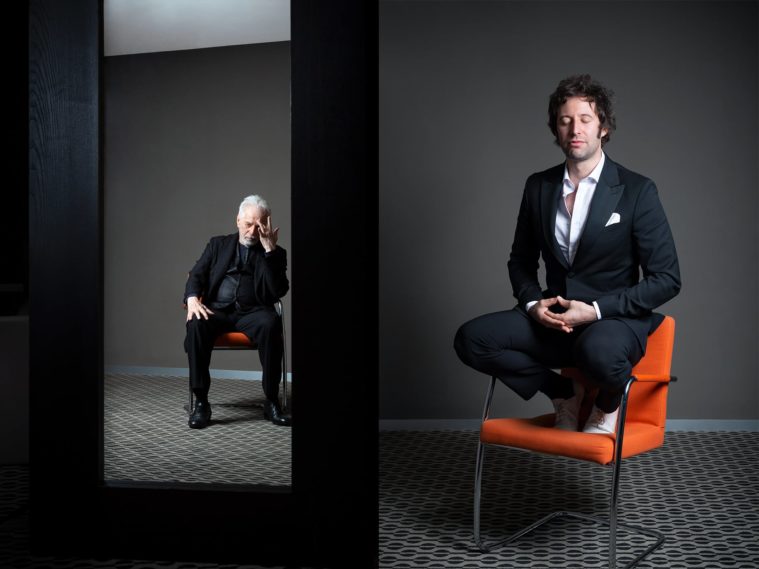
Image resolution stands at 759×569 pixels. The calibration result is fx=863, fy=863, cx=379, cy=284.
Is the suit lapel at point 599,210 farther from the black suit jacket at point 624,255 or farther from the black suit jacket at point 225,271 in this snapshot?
the black suit jacket at point 225,271

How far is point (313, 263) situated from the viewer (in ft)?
9.00

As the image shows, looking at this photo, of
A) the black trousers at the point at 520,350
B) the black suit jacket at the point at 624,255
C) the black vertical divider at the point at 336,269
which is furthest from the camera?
the black trousers at the point at 520,350

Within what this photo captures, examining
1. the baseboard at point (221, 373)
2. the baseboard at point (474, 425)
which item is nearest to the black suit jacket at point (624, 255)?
the baseboard at point (221, 373)

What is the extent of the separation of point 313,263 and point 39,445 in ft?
3.63

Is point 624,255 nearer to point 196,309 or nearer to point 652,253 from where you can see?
point 652,253

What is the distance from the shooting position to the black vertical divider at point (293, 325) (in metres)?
2.72

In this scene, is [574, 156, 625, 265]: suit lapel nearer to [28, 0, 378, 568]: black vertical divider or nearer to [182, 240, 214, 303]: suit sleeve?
[28, 0, 378, 568]: black vertical divider

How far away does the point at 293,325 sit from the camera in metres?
2.76

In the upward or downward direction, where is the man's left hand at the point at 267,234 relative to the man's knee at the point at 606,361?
upward

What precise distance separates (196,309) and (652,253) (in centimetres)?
154

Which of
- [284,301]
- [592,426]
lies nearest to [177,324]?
[284,301]

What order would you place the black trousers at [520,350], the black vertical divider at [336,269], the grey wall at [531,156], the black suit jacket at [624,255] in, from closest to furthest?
the black vertical divider at [336,269] → the black suit jacket at [624,255] → the black trousers at [520,350] → the grey wall at [531,156]

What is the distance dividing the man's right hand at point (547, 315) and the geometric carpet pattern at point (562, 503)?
0.79 meters

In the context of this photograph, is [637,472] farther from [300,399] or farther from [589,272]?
[300,399]
